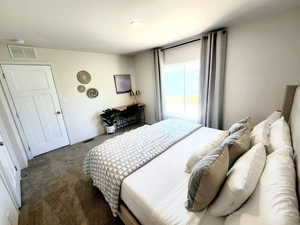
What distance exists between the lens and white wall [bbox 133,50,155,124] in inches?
158

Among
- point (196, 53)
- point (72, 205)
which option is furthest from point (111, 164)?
point (196, 53)

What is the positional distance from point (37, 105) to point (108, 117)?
1626 mm

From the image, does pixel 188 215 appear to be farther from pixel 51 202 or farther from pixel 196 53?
pixel 196 53

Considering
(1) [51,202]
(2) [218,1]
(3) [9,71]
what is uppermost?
(2) [218,1]

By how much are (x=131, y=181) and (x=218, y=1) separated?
2274 mm

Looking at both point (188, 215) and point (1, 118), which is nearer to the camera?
point (188, 215)

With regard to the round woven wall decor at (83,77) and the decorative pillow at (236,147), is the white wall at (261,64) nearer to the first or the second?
the decorative pillow at (236,147)

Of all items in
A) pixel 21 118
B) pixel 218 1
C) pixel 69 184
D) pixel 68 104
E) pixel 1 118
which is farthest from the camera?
pixel 68 104

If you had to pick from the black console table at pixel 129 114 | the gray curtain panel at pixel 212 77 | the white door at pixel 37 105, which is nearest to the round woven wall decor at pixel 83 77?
the white door at pixel 37 105

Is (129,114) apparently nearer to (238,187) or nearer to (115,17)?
(115,17)

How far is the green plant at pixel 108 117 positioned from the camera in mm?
3807

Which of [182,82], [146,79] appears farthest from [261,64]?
[146,79]

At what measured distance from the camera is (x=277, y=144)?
1071 millimetres

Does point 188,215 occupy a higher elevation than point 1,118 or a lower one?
lower
